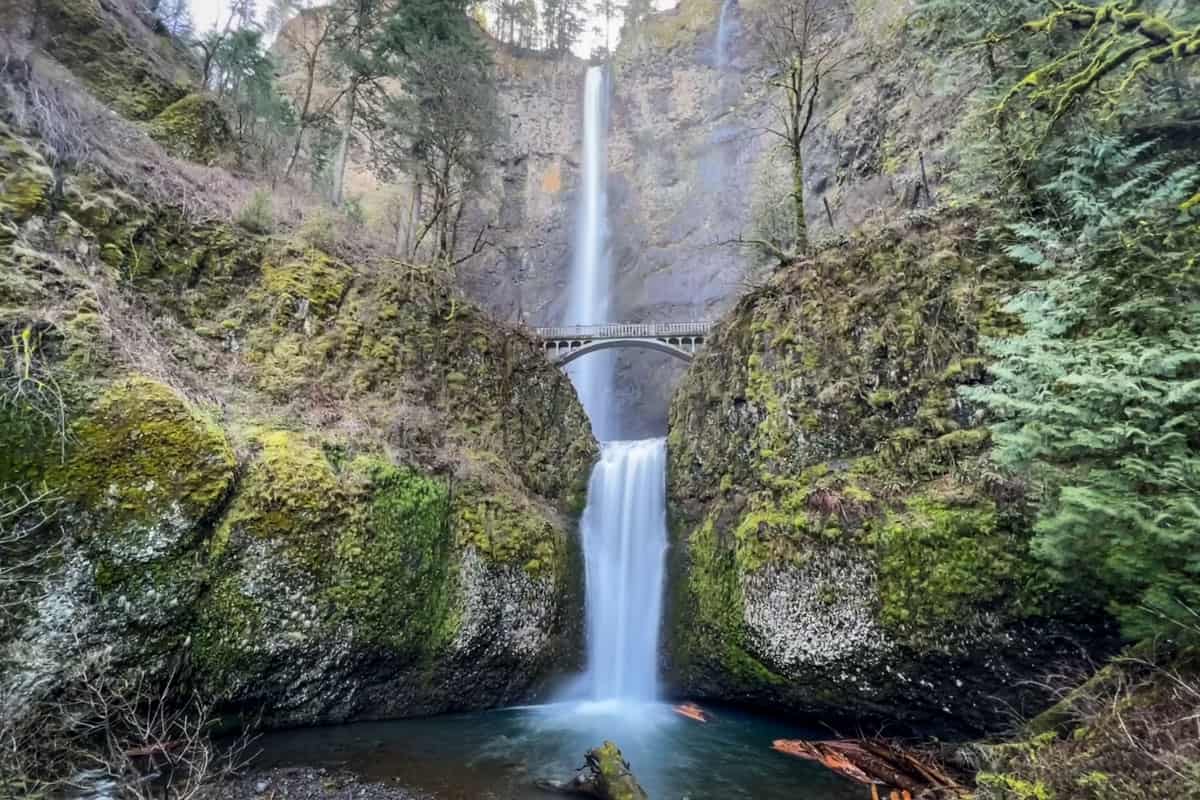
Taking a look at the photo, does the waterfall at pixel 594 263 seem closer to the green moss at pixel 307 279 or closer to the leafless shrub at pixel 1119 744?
the green moss at pixel 307 279

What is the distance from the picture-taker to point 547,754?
8.02 metres

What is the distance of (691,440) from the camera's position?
12852 millimetres

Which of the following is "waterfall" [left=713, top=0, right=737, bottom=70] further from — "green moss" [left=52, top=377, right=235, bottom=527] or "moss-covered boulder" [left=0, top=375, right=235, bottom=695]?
"moss-covered boulder" [left=0, top=375, right=235, bottom=695]

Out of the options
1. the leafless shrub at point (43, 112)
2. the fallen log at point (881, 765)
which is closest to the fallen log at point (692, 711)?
the fallen log at point (881, 765)

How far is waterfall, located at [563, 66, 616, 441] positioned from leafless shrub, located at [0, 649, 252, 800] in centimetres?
2364

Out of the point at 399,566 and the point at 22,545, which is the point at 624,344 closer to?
the point at 399,566

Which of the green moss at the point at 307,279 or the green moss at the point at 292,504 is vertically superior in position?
the green moss at the point at 307,279

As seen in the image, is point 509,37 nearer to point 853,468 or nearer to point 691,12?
point 691,12

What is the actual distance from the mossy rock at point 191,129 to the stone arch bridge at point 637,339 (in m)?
12.9

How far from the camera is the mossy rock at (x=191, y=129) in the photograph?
45.0 feet

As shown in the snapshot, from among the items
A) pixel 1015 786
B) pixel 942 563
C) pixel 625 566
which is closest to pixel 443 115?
pixel 625 566

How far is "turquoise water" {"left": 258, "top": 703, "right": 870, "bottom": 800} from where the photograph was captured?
22.5ft

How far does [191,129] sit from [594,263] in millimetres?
23247

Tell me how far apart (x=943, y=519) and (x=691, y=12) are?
4314 cm
